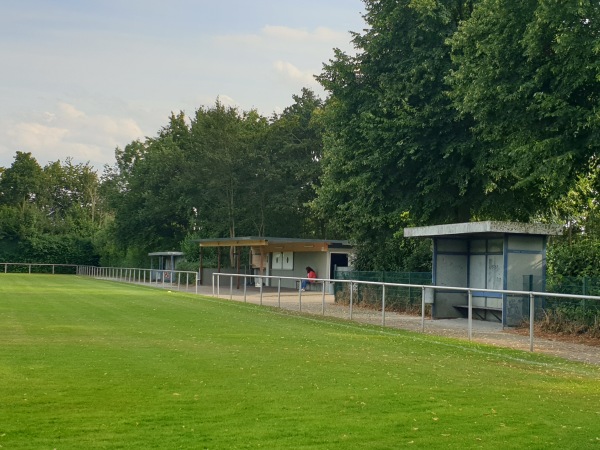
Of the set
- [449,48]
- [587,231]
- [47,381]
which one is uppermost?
[449,48]

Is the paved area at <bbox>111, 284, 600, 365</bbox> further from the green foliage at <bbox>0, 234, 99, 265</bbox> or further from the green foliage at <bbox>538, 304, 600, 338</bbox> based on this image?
the green foliage at <bbox>0, 234, 99, 265</bbox>

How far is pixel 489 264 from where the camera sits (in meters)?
23.7

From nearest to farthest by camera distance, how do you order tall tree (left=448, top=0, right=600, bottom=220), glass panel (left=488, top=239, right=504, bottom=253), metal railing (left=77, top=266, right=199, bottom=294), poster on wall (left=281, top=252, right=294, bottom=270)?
tall tree (left=448, top=0, right=600, bottom=220), glass panel (left=488, top=239, right=504, bottom=253), poster on wall (left=281, top=252, right=294, bottom=270), metal railing (left=77, top=266, right=199, bottom=294)

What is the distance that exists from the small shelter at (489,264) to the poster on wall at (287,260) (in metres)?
23.3

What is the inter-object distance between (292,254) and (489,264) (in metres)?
26.0

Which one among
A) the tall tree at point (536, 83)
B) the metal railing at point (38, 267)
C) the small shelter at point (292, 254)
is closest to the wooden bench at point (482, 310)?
the tall tree at point (536, 83)

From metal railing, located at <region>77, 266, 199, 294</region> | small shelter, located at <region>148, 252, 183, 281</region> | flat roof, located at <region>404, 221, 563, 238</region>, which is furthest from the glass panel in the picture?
small shelter, located at <region>148, 252, 183, 281</region>

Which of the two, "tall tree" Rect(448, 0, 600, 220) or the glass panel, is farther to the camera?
the glass panel

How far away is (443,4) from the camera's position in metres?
28.0

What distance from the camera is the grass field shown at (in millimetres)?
7016

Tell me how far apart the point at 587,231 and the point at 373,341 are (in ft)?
67.1

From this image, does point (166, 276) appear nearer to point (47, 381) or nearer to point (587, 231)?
point (587, 231)

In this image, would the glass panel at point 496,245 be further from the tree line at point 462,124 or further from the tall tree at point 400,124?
the tall tree at point 400,124

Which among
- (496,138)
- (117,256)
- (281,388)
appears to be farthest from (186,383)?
(117,256)
